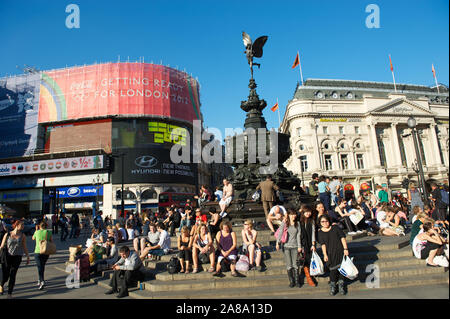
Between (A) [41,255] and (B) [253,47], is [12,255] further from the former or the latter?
(B) [253,47]

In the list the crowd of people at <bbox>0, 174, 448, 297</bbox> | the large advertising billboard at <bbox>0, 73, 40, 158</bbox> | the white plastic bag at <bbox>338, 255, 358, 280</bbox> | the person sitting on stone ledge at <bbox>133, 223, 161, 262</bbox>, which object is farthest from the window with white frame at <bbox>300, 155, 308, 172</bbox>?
the white plastic bag at <bbox>338, 255, 358, 280</bbox>

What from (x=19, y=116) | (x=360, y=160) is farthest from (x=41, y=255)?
(x=360, y=160)

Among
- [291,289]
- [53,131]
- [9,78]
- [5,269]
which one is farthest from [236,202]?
[9,78]

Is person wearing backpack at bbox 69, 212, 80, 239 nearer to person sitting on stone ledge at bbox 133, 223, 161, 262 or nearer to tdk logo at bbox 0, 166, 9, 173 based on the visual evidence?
person sitting on stone ledge at bbox 133, 223, 161, 262

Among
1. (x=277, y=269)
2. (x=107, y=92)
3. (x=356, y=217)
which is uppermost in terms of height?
(x=107, y=92)

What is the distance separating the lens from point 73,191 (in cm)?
4419

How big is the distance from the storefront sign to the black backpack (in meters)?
40.3

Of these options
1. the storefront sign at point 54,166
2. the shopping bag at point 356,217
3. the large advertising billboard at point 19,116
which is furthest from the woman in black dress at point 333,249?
the large advertising billboard at point 19,116

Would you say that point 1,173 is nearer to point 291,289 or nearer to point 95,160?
point 95,160

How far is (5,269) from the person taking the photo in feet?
21.5

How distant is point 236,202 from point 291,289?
15.1ft

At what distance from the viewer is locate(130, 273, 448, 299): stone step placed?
212 inches

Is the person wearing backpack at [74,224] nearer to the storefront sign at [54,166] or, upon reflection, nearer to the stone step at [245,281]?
the stone step at [245,281]

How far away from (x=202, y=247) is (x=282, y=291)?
7.10ft
